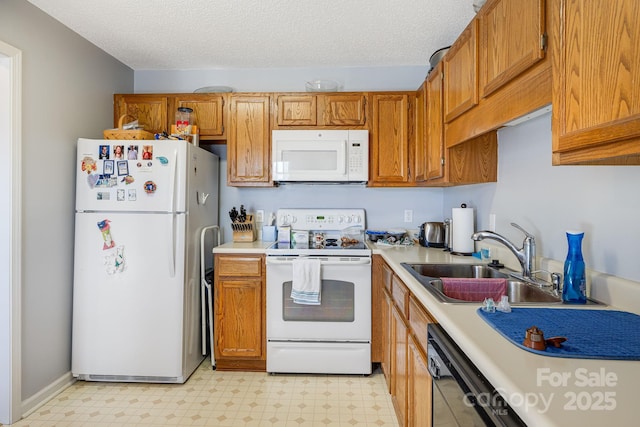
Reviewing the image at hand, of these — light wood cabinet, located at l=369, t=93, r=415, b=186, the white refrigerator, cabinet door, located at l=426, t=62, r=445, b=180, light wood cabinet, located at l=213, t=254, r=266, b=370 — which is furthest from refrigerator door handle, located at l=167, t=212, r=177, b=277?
cabinet door, located at l=426, t=62, r=445, b=180

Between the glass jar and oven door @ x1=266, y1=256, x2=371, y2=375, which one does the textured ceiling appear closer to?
the glass jar

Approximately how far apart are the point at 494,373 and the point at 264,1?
2.13 m

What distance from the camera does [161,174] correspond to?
2268 mm

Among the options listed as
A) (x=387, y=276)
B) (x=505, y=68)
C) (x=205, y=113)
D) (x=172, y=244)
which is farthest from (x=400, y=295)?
(x=205, y=113)

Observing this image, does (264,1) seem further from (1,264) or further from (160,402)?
(160,402)

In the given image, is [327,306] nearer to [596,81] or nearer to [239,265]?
[239,265]

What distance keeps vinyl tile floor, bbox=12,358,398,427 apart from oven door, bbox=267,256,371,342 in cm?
30

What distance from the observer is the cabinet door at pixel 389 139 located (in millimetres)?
2719

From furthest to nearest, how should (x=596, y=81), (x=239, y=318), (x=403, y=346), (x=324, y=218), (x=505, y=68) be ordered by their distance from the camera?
(x=324, y=218), (x=239, y=318), (x=403, y=346), (x=505, y=68), (x=596, y=81)

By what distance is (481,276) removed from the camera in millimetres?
1833

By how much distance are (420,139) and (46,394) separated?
9.72 feet

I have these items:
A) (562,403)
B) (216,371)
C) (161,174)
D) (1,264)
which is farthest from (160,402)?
(562,403)

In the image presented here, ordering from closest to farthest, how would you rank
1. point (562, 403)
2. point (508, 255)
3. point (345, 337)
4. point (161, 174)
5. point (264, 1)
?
point (562, 403) < point (508, 255) < point (264, 1) < point (161, 174) < point (345, 337)

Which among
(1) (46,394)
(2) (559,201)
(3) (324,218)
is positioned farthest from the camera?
(3) (324,218)
